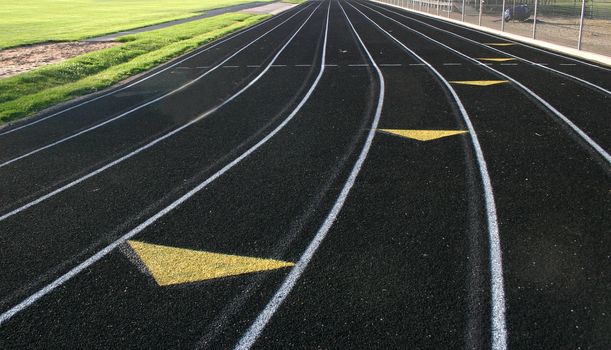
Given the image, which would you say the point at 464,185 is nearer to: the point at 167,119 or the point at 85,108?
the point at 167,119

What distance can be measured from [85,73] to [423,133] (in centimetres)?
1118

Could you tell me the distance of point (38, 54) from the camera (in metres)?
18.3

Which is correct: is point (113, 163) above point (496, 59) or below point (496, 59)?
below

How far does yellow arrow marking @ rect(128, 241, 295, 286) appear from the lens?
4.01 meters

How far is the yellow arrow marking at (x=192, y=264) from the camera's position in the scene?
401 cm

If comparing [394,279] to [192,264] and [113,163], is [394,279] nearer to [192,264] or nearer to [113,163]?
[192,264]

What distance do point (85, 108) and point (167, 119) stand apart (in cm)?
262

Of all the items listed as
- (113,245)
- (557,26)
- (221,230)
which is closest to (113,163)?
(113,245)

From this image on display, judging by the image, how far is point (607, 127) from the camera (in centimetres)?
736

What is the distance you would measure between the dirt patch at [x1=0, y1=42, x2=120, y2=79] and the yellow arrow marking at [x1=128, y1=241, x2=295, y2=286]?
12.8m

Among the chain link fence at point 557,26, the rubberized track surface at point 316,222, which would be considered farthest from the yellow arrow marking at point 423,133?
the chain link fence at point 557,26

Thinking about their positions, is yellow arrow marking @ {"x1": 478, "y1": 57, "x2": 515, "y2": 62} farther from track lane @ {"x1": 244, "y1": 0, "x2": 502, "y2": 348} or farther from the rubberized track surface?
track lane @ {"x1": 244, "y1": 0, "x2": 502, "y2": 348}

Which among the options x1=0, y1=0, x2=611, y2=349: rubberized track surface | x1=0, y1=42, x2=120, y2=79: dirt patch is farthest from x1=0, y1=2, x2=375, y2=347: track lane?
x1=0, y1=42, x2=120, y2=79: dirt patch

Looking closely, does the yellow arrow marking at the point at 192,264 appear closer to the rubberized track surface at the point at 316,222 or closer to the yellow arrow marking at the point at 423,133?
the rubberized track surface at the point at 316,222
